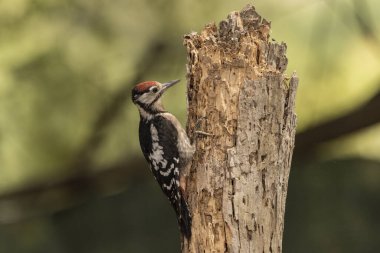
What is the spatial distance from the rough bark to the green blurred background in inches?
51.0

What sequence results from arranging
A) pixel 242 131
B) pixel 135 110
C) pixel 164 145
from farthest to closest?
pixel 135 110, pixel 164 145, pixel 242 131

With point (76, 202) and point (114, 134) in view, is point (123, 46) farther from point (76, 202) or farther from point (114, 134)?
point (76, 202)

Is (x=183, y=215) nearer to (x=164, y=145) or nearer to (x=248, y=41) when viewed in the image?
(x=164, y=145)

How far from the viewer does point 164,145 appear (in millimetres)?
2281

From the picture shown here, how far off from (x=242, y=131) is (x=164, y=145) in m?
0.45

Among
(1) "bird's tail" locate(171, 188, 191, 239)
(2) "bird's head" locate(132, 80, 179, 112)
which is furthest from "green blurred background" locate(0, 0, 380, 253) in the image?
(1) "bird's tail" locate(171, 188, 191, 239)

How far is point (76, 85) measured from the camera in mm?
3338

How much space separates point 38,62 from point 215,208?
1.67m

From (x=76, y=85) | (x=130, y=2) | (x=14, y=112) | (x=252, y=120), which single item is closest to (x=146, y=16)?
(x=130, y=2)

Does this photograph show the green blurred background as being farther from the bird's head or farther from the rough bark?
the rough bark

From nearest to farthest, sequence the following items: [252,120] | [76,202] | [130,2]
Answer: [252,120]
[130,2]
[76,202]

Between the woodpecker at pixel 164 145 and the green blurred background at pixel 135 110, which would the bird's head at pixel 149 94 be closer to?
the woodpecker at pixel 164 145

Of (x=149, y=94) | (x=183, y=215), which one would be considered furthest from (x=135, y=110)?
(x=183, y=215)

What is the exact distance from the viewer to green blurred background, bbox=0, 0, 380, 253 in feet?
10.7
